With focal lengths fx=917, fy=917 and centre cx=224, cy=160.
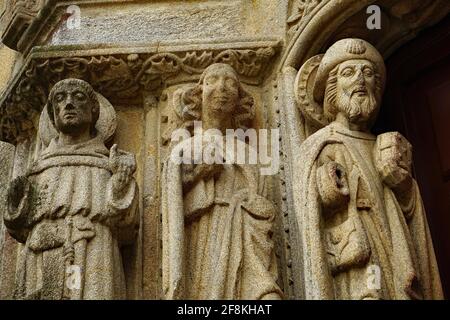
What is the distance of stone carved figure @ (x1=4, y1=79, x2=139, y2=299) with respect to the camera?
13.6 ft

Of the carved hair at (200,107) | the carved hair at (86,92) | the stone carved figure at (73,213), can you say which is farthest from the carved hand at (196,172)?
the carved hair at (86,92)

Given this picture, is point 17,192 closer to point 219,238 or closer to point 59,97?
point 59,97

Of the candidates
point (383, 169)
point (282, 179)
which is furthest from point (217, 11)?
point (383, 169)

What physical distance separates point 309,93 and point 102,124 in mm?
1101

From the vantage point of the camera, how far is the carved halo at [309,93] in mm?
4695

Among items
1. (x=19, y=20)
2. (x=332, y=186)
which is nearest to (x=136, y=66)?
(x=19, y=20)

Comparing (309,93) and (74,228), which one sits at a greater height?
(309,93)

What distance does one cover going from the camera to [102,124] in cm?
485

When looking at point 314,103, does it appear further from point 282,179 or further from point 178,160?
point 178,160

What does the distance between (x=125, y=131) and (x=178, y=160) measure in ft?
2.29

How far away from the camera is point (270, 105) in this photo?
495 centimetres

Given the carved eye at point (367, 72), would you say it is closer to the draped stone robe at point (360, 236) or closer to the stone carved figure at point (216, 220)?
the draped stone robe at point (360, 236)

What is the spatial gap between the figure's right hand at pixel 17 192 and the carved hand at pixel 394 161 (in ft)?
5.50

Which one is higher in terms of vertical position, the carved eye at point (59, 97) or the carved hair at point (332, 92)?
the carved eye at point (59, 97)
